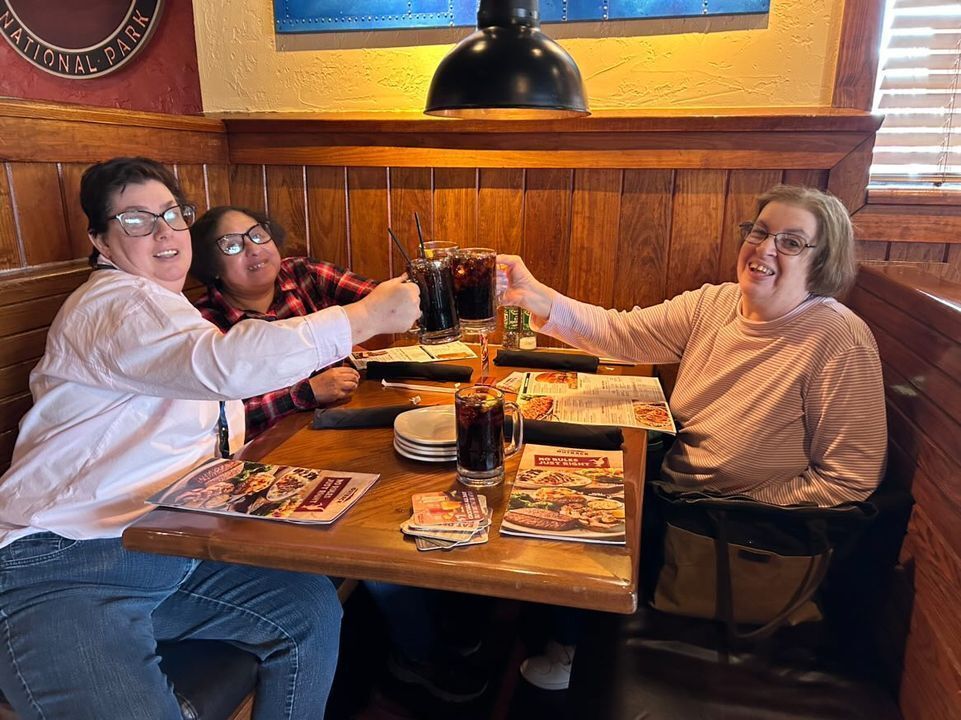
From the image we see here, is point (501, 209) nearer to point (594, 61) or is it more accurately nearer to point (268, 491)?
point (594, 61)

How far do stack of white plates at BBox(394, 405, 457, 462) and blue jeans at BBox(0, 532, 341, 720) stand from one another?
401mm

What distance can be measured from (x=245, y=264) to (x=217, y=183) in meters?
0.69

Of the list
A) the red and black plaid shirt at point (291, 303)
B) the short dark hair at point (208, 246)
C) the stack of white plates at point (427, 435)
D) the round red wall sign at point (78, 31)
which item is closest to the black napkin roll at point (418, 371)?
the red and black plaid shirt at point (291, 303)

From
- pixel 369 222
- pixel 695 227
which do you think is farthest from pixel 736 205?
pixel 369 222

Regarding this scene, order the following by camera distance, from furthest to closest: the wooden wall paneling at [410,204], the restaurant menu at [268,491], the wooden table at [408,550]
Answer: the wooden wall paneling at [410,204], the restaurant menu at [268,491], the wooden table at [408,550]

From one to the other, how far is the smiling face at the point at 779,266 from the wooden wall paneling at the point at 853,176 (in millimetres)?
649

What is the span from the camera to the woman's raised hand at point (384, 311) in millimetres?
1383

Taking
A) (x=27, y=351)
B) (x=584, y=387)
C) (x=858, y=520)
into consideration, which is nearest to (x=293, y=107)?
(x=27, y=351)

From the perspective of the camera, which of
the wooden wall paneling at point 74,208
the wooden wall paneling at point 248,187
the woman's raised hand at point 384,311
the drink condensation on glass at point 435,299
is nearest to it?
the woman's raised hand at point 384,311

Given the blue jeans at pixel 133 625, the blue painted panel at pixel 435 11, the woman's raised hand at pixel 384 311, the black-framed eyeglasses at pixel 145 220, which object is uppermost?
the blue painted panel at pixel 435 11

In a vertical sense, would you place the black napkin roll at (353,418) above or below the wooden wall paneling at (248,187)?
below

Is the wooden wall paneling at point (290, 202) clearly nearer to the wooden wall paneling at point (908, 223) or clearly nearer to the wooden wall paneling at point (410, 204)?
the wooden wall paneling at point (410, 204)

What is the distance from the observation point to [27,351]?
1.72 m

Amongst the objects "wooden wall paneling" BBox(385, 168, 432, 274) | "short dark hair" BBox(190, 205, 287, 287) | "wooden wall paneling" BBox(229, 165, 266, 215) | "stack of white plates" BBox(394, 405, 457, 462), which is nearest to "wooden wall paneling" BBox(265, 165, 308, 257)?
"wooden wall paneling" BBox(229, 165, 266, 215)
